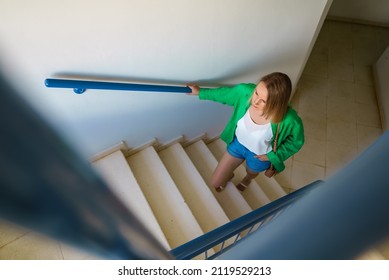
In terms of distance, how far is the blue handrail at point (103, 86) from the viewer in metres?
1.55

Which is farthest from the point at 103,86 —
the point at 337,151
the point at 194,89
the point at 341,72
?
the point at 341,72

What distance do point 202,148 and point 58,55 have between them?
2.08 metres

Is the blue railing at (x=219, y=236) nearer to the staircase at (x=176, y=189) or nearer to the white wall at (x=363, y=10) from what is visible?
the staircase at (x=176, y=189)

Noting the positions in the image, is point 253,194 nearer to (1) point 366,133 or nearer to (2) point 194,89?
(2) point 194,89

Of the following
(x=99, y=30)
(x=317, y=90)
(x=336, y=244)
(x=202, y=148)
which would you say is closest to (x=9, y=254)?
(x=99, y=30)

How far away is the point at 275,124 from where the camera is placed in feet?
6.22

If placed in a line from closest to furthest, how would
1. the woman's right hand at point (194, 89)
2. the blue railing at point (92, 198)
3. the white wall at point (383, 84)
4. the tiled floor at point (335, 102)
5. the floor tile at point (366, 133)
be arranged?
the blue railing at point (92, 198) < the woman's right hand at point (194, 89) < the tiled floor at point (335, 102) < the floor tile at point (366, 133) < the white wall at point (383, 84)

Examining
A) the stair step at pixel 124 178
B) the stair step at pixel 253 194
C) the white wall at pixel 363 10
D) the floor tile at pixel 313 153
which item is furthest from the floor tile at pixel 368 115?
the stair step at pixel 124 178

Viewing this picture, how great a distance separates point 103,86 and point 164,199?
121 cm

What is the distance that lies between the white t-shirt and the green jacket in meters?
0.04

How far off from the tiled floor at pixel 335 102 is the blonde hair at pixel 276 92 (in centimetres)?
178

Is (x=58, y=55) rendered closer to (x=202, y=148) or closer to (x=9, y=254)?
(x=9, y=254)

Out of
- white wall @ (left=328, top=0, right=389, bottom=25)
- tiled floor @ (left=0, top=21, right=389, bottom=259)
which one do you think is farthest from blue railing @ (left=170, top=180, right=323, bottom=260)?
white wall @ (left=328, top=0, right=389, bottom=25)

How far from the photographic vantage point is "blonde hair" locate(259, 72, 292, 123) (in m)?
1.71
